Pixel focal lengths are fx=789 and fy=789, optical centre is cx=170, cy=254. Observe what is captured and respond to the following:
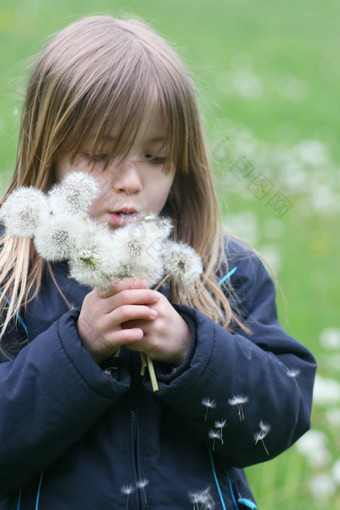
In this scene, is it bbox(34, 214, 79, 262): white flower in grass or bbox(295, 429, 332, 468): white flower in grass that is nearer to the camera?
bbox(34, 214, 79, 262): white flower in grass

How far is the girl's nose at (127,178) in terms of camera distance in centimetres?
198

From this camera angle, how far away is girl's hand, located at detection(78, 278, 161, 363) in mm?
1789

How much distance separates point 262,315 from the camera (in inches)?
87.4

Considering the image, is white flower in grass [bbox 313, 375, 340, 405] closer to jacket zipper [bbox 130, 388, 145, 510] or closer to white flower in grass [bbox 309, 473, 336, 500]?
white flower in grass [bbox 309, 473, 336, 500]

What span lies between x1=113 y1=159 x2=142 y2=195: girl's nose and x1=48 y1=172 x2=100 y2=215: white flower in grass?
227 millimetres

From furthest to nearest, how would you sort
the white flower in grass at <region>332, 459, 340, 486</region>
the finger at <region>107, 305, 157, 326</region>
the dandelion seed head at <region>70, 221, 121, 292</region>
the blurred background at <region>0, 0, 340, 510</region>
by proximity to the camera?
the blurred background at <region>0, 0, 340, 510</region> → the white flower in grass at <region>332, 459, 340, 486</region> → the finger at <region>107, 305, 157, 326</region> → the dandelion seed head at <region>70, 221, 121, 292</region>

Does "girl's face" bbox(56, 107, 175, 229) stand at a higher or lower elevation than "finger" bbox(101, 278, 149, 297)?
higher

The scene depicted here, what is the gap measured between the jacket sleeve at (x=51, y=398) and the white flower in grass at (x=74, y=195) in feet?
1.02

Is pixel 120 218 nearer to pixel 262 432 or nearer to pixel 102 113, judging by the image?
pixel 102 113

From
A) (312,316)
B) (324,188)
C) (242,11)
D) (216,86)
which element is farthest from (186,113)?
(242,11)

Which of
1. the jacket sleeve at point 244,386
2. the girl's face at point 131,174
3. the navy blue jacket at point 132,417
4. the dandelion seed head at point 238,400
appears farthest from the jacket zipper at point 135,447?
the girl's face at point 131,174

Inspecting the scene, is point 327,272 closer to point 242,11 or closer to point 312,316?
point 312,316

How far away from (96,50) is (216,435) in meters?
1.06

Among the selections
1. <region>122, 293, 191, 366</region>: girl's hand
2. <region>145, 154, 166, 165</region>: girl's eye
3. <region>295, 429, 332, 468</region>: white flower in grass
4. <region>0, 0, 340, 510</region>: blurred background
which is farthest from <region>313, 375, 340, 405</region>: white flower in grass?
<region>145, 154, 166, 165</region>: girl's eye
